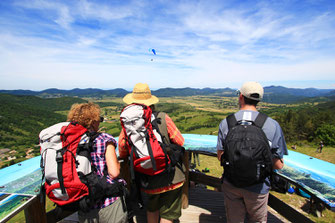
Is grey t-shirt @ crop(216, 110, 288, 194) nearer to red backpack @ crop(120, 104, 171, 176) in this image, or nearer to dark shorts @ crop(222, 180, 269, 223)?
dark shorts @ crop(222, 180, 269, 223)

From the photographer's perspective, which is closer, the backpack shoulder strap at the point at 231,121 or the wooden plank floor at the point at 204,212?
the backpack shoulder strap at the point at 231,121

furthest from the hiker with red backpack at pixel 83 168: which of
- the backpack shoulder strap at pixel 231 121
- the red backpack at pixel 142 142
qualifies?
the backpack shoulder strap at pixel 231 121

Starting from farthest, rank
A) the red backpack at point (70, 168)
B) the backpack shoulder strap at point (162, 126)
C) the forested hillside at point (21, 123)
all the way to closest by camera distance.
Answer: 1. the forested hillside at point (21, 123)
2. the backpack shoulder strap at point (162, 126)
3. the red backpack at point (70, 168)

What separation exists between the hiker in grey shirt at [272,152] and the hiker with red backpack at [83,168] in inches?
53.4

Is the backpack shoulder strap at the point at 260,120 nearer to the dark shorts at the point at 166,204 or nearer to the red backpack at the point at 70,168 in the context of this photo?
the dark shorts at the point at 166,204

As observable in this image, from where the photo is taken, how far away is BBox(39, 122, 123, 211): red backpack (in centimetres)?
180

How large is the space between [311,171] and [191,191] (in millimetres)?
2716

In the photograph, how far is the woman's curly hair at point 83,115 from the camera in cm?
215

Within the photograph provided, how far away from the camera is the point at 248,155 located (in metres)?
1.87

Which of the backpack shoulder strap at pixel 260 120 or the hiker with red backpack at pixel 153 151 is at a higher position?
the backpack shoulder strap at pixel 260 120

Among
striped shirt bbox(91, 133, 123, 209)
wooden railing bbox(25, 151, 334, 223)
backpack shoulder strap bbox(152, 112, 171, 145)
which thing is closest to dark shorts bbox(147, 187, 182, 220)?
striped shirt bbox(91, 133, 123, 209)

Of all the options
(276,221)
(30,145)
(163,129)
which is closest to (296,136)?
(276,221)

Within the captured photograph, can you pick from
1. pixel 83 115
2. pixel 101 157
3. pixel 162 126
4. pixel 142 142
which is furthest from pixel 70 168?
pixel 162 126

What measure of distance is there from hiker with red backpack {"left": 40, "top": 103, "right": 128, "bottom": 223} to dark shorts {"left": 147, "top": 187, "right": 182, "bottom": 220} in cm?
46
